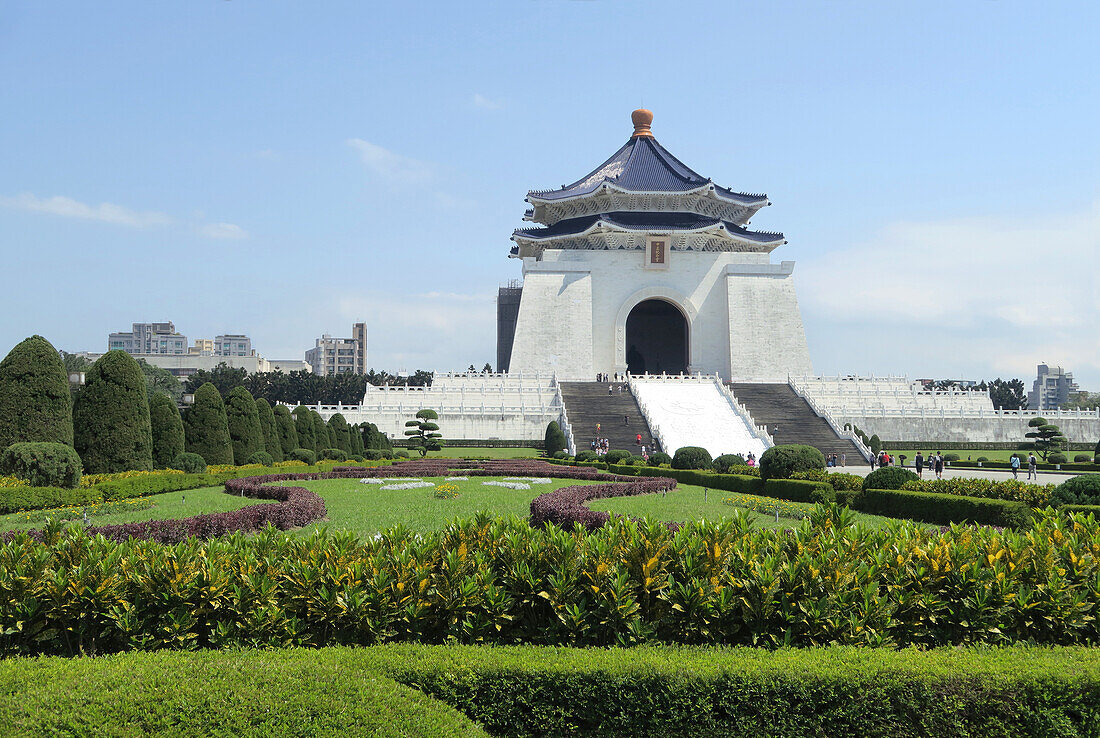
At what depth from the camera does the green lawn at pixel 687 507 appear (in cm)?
1005

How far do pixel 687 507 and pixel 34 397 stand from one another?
959 centimetres

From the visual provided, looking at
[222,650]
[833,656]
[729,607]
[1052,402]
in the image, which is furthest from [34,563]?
[1052,402]

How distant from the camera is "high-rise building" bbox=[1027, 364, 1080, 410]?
149375mm

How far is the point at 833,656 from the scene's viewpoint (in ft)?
12.8

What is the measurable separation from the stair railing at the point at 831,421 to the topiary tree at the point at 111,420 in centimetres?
2026

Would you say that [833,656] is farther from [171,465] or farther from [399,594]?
[171,465]

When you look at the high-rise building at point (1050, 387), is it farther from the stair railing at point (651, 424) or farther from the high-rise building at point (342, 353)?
the stair railing at point (651, 424)

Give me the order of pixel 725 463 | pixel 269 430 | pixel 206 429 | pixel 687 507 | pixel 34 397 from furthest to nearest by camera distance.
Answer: pixel 269 430 < pixel 725 463 < pixel 206 429 < pixel 34 397 < pixel 687 507

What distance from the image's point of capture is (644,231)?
44844 millimetres

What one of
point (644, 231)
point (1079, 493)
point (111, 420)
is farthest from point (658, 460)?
point (644, 231)

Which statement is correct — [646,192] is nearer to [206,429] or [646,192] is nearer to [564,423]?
[564,423]

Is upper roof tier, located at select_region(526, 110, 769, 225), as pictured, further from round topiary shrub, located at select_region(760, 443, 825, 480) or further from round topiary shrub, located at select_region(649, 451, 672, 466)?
round topiary shrub, located at select_region(760, 443, 825, 480)

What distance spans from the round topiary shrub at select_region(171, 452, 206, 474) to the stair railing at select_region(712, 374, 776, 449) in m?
17.3

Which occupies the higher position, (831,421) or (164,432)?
(831,421)
